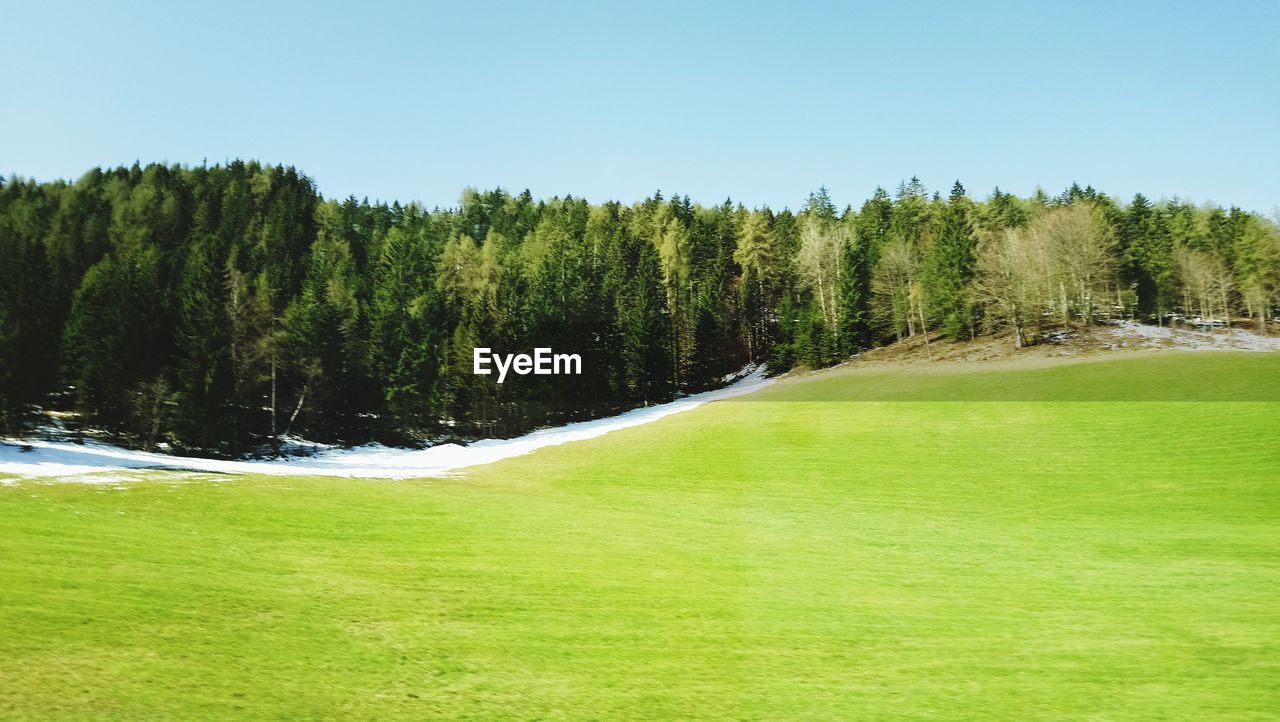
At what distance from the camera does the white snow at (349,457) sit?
27.2 metres

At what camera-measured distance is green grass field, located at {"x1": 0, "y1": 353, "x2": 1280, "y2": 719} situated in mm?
8438

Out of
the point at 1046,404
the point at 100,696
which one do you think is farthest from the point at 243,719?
the point at 1046,404

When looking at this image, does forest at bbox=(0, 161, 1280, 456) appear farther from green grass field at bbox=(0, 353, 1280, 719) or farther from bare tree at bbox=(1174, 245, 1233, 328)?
green grass field at bbox=(0, 353, 1280, 719)

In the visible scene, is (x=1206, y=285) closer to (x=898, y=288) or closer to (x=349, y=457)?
(x=898, y=288)

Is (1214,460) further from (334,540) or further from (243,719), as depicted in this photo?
(243,719)

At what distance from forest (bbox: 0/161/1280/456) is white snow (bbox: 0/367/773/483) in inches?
71.5

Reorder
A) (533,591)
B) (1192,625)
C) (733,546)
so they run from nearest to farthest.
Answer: (1192,625) → (533,591) → (733,546)

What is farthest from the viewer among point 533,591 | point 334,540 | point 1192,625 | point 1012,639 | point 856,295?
point 856,295

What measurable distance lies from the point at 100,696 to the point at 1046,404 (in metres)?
41.0

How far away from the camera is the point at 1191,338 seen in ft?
125

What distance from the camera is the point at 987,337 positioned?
4294 centimetres

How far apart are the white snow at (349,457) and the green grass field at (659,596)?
4.14 metres

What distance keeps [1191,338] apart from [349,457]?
46.9 metres

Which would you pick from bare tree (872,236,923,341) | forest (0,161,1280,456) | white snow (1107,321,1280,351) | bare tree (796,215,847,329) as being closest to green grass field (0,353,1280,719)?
white snow (1107,321,1280,351)
